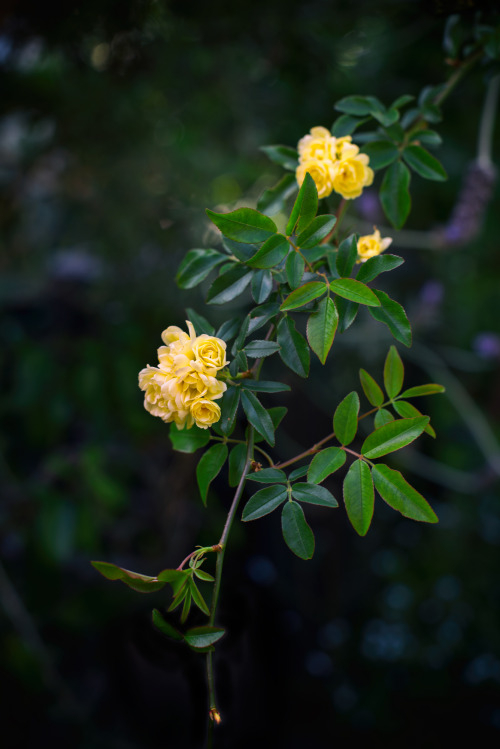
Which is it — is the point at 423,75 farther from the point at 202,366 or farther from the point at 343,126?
the point at 202,366

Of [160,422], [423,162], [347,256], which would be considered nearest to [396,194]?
[423,162]

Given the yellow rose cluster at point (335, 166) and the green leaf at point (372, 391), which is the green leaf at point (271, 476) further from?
the yellow rose cluster at point (335, 166)

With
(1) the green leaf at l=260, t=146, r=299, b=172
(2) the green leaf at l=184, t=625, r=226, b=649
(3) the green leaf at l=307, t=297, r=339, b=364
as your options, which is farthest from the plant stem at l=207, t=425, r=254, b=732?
(1) the green leaf at l=260, t=146, r=299, b=172

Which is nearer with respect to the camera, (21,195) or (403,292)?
(21,195)

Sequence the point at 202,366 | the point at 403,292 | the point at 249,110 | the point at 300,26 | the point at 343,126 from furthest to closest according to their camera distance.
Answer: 1. the point at 403,292
2. the point at 249,110
3. the point at 300,26
4. the point at 343,126
5. the point at 202,366

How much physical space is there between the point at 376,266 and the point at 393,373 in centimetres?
10

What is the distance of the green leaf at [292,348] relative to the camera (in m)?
0.40

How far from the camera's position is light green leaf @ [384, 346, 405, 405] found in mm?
454

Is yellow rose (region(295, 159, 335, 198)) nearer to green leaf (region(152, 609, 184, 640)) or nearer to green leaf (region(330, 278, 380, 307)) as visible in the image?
green leaf (region(330, 278, 380, 307))

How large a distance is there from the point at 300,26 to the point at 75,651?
5.74 feet

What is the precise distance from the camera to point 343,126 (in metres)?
0.53

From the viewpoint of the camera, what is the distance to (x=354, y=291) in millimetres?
389

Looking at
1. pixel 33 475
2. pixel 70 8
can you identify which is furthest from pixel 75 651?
pixel 70 8

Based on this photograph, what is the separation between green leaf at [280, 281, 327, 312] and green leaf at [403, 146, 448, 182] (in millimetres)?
225
